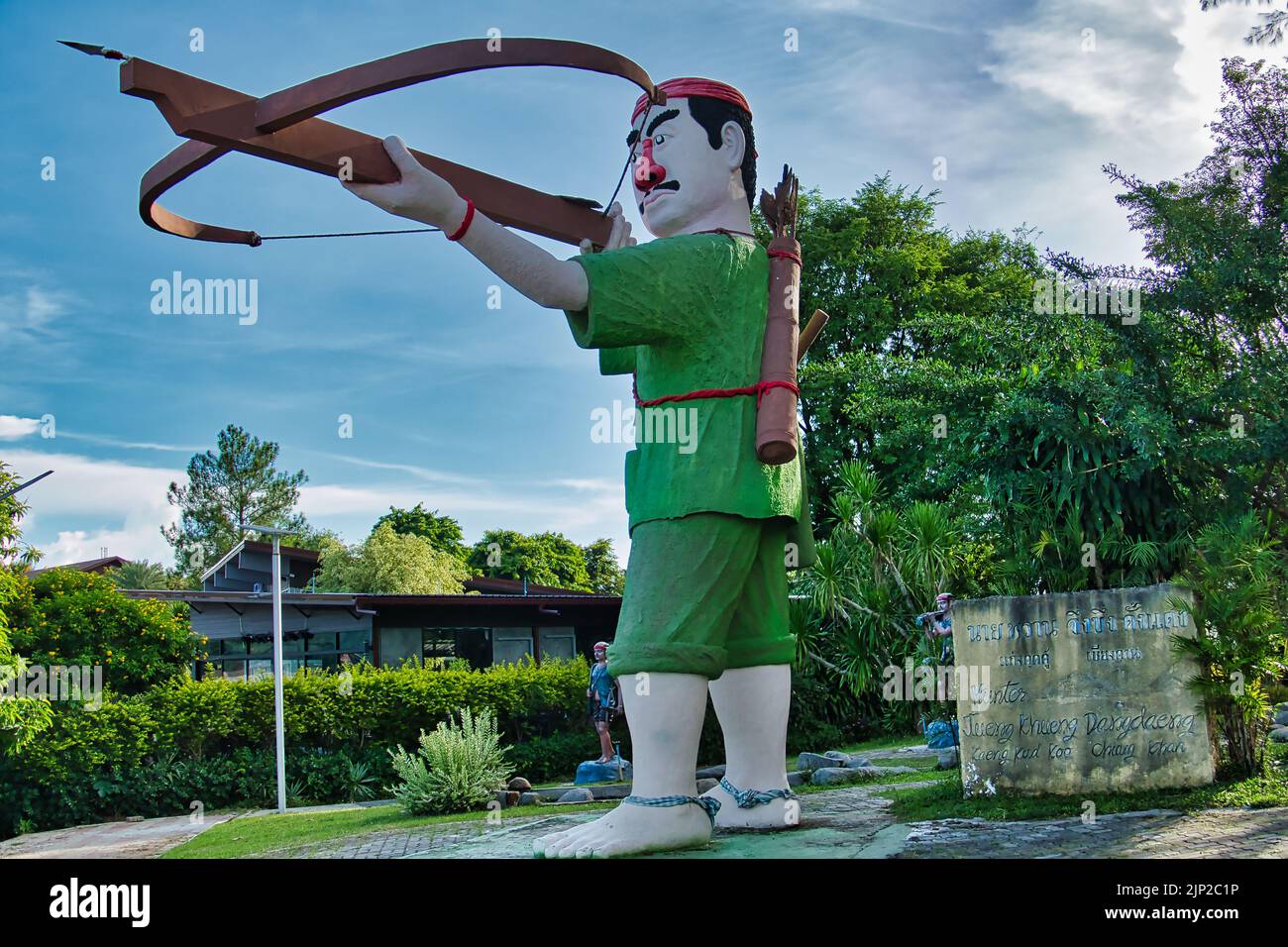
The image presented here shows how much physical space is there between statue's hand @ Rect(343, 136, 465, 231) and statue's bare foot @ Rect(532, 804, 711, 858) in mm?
2388

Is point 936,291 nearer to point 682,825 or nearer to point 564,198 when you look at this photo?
point 564,198

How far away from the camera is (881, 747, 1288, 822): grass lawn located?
4941mm

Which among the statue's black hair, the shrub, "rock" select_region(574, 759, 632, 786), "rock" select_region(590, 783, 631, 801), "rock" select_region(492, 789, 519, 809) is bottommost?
"rock" select_region(574, 759, 632, 786)

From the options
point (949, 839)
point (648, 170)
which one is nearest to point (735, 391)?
point (648, 170)

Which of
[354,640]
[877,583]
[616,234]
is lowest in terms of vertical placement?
[354,640]

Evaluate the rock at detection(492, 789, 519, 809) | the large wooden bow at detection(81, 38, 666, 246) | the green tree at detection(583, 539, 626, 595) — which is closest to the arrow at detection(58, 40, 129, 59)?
the large wooden bow at detection(81, 38, 666, 246)

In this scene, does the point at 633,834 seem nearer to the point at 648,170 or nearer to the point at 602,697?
the point at 648,170

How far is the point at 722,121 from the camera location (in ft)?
16.7

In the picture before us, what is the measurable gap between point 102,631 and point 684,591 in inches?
403

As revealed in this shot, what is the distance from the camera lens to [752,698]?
491 centimetres

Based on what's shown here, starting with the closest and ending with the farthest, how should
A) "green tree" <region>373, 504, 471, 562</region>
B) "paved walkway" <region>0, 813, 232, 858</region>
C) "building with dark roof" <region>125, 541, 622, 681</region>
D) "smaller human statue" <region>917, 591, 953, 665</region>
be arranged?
"paved walkway" <region>0, 813, 232, 858</region>
"smaller human statue" <region>917, 591, 953, 665</region>
"building with dark roof" <region>125, 541, 622, 681</region>
"green tree" <region>373, 504, 471, 562</region>

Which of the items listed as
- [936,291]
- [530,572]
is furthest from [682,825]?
[530,572]

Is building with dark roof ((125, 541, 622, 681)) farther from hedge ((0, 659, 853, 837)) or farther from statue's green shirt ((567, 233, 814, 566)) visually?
A: statue's green shirt ((567, 233, 814, 566))
